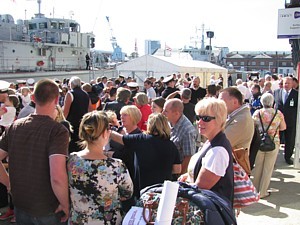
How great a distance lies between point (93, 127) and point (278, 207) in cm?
403

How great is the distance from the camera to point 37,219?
3.09 metres

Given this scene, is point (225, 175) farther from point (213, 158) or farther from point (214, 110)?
point (214, 110)

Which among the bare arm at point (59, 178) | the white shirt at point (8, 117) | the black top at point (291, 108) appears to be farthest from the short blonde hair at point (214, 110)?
the black top at point (291, 108)

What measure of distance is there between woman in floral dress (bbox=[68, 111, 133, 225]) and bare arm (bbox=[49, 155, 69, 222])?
→ 5 cm

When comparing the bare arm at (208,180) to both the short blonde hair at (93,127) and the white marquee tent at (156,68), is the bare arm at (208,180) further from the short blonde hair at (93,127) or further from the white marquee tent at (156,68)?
the white marquee tent at (156,68)

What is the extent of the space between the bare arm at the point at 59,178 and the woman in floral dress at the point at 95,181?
0.05m

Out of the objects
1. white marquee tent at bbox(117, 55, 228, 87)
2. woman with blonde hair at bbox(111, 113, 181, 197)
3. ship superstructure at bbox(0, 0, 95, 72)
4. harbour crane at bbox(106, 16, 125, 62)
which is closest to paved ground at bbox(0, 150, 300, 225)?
woman with blonde hair at bbox(111, 113, 181, 197)

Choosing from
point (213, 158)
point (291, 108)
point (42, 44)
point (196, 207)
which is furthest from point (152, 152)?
point (42, 44)

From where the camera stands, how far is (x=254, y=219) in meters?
5.29

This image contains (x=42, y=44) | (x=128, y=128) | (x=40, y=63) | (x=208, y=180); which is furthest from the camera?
(x=42, y=44)

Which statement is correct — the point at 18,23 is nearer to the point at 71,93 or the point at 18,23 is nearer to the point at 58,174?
the point at 71,93

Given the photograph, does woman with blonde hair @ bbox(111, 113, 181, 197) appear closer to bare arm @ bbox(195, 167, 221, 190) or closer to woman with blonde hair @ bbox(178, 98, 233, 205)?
woman with blonde hair @ bbox(178, 98, 233, 205)

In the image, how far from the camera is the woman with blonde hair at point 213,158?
276cm

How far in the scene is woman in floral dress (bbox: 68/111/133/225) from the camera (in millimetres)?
2914
